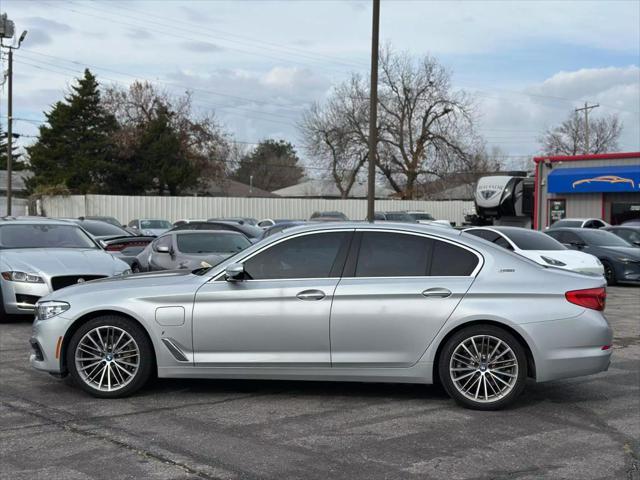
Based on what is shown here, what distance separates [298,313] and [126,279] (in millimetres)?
1708

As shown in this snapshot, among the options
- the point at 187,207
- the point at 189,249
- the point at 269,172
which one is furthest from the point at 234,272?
the point at 269,172

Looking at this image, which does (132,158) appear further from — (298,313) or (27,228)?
(298,313)

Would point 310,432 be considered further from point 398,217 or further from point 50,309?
point 398,217

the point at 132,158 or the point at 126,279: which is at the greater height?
the point at 132,158

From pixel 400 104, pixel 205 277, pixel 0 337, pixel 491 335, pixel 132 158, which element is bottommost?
pixel 0 337

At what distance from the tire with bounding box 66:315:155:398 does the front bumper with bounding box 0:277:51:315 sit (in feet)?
13.5

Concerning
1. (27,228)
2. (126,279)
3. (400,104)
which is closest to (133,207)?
(400,104)

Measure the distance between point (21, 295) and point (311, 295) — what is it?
5760 mm

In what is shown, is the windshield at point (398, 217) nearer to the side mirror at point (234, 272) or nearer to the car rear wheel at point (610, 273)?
the car rear wheel at point (610, 273)

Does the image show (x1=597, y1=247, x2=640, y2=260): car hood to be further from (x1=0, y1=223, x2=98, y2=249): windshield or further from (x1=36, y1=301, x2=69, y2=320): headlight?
(x1=36, y1=301, x2=69, y2=320): headlight

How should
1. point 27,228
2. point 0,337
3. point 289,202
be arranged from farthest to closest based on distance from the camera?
point 289,202, point 27,228, point 0,337

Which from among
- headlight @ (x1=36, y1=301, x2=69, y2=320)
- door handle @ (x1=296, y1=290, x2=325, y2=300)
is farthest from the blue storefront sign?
headlight @ (x1=36, y1=301, x2=69, y2=320)

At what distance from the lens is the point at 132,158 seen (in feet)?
173

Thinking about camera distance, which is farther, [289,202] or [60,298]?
[289,202]
